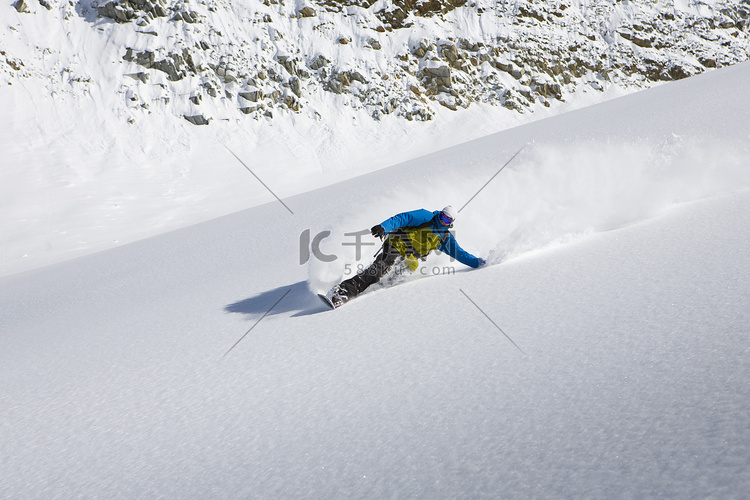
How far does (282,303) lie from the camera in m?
4.29

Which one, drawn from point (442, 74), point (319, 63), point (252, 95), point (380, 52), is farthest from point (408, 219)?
point (380, 52)

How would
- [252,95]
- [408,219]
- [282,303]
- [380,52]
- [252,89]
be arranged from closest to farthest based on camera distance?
[282,303], [408,219], [252,95], [252,89], [380,52]

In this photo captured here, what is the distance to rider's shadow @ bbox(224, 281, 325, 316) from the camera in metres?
3.98

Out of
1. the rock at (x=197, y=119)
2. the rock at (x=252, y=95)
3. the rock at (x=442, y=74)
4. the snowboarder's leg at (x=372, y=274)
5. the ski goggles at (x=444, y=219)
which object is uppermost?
the ski goggles at (x=444, y=219)

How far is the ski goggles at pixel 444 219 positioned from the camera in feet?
14.3

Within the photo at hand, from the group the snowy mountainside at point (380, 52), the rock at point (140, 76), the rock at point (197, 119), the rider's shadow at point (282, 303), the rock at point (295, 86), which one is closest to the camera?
the rider's shadow at point (282, 303)

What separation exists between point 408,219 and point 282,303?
1487 millimetres

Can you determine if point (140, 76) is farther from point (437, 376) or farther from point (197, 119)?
point (437, 376)

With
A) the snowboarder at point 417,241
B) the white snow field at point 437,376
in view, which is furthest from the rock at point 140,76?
the snowboarder at point 417,241

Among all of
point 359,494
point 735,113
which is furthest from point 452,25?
point 359,494

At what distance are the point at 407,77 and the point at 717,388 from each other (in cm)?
3808

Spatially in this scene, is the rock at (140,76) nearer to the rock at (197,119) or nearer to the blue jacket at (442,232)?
the rock at (197,119)

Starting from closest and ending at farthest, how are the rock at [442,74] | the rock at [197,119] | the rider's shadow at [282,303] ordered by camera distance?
1. the rider's shadow at [282,303]
2. the rock at [197,119]
3. the rock at [442,74]

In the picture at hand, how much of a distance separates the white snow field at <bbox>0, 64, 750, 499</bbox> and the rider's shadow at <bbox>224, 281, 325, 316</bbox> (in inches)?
1.5
